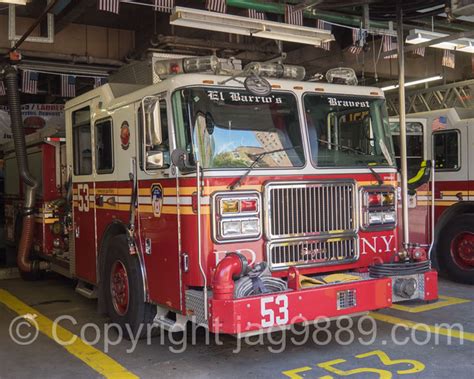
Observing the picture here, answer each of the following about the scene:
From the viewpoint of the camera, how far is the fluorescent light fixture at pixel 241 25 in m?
5.75

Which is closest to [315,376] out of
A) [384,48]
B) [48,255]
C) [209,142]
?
[209,142]

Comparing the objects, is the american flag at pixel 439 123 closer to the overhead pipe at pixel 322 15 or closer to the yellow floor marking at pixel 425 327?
the overhead pipe at pixel 322 15

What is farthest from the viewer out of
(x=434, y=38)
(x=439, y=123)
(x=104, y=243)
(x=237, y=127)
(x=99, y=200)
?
(x=439, y=123)

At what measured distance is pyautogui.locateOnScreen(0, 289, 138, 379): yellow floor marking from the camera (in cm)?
476

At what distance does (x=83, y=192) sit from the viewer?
6559 mm

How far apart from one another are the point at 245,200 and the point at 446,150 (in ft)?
17.4

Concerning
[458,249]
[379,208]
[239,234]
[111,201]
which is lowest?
[458,249]

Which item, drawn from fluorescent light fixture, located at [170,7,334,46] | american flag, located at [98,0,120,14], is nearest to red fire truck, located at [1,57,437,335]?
fluorescent light fixture, located at [170,7,334,46]

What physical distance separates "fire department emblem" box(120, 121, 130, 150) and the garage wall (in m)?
5.66

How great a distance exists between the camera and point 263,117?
5.00m

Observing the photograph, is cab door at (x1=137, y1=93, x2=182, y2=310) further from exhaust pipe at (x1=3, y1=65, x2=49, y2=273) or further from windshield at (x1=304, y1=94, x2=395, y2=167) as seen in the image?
exhaust pipe at (x1=3, y1=65, x2=49, y2=273)

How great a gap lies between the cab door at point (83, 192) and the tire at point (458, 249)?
5373mm

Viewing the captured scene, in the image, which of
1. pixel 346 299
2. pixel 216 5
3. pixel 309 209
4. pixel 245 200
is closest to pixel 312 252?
pixel 309 209

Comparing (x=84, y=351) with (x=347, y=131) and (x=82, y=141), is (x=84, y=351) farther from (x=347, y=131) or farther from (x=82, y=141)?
(x=347, y=131)
